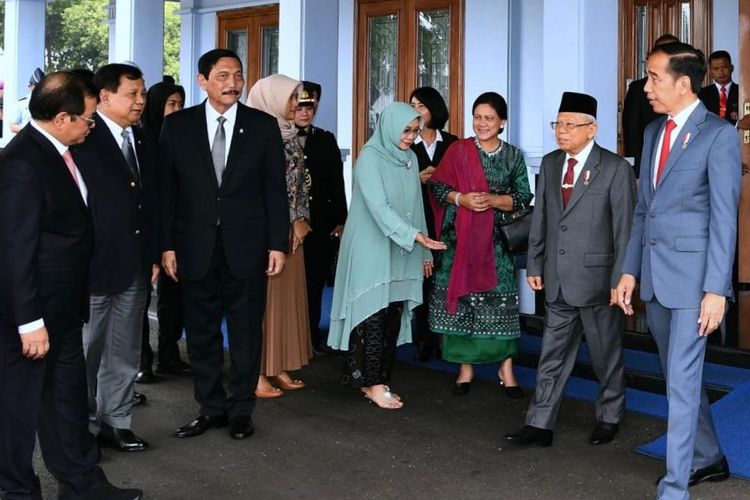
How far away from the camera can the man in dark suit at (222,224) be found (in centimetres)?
445

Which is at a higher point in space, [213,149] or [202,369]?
[213,149]

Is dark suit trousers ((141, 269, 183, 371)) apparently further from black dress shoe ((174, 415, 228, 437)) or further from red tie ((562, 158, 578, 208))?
red tie ((562, 158, 578, 208))

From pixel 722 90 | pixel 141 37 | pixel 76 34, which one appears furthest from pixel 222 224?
pixel 76 34

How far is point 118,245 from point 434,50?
5701mm

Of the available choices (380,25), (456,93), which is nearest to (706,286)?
(456,93)

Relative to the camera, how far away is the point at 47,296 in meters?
3.33

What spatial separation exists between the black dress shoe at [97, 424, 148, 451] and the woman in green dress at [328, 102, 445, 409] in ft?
3.96

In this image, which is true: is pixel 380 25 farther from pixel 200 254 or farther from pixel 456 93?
pixel 200 254

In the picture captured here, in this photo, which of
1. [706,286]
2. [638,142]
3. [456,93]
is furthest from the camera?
[456,93]

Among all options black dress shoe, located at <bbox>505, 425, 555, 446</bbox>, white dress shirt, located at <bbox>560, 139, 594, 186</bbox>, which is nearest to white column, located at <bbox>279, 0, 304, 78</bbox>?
white dress shirt, located at <bbox>560, 139, 594, 186</bbox>

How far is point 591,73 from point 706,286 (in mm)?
2288

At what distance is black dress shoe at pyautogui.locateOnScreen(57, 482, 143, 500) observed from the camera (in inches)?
139

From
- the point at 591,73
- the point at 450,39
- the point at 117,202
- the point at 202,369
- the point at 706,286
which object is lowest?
the point at 202,369

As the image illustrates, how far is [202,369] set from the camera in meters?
4.57
